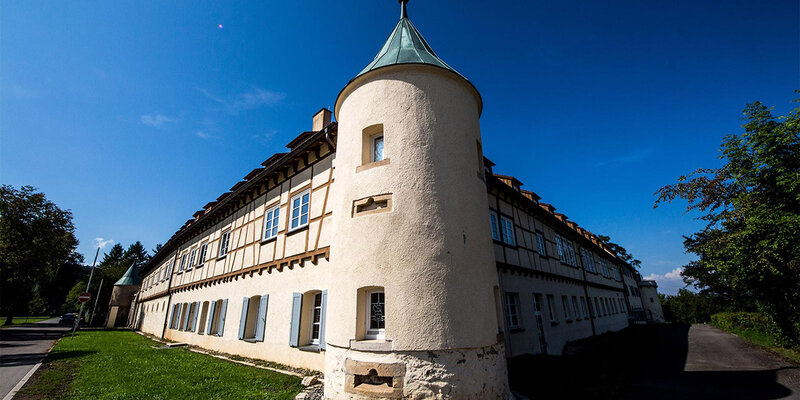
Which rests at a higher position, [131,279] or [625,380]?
[131,279]

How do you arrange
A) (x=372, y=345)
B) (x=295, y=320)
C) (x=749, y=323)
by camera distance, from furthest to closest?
(x=749, y=323)
(x=295, y=320)
(x=372, y=345)

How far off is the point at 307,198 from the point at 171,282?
53.1 feet

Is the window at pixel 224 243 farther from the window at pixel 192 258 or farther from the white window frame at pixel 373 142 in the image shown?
the white window frame at pixel 373 142

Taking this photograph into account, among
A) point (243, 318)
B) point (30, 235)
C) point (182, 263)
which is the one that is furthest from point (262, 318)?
point (30, 235)

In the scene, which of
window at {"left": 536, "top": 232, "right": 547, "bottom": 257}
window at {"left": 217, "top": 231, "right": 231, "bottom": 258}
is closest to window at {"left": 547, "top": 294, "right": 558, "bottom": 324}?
window at {"left": 536, "top": 232, "right": 547, "bottom": 257}

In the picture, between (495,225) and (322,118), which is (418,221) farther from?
(322,118)

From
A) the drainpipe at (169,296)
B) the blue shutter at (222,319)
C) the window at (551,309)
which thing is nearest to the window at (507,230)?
the window at (551,309)

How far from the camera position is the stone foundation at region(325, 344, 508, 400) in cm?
503

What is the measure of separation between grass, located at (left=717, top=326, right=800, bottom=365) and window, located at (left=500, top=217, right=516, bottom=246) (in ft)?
32.2

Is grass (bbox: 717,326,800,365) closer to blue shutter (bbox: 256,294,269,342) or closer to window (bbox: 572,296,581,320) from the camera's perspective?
window (bbox: 572,296,581,320)

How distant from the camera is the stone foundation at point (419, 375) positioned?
198 inches

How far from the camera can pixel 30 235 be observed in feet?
75.2

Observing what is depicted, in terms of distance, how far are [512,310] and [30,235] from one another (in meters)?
33.0

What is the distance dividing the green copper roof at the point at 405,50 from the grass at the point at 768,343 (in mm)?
15564
